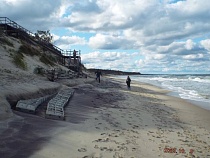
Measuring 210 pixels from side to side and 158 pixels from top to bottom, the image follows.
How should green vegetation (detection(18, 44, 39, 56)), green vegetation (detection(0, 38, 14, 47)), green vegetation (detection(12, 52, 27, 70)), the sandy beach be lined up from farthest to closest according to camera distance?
green vegetation (detection(18, 44, 39, 56)) → green vegetation (detection(0, 38, 14, 47)) → green vegetation (detection(12, 52, 27, 70)) → the sandy beach

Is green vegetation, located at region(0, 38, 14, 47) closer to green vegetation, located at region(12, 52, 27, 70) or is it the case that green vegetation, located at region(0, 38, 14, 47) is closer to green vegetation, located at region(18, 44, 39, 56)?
green vegetation, located at region(18, 44, 39, 56)

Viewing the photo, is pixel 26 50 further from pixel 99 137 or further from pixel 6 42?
pixel 99 137

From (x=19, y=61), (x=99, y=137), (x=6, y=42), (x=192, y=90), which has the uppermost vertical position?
(x=6, y=42)

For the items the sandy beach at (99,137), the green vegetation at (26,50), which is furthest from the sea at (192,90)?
the green vegetation at (26,50)

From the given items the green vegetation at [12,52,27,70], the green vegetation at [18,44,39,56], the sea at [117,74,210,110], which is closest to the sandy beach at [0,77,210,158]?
the sea at [117,74,210,110]

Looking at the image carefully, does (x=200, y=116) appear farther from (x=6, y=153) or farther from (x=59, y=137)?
(x=6, y=153)

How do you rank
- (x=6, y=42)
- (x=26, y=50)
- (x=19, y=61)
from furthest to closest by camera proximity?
1. (x=26, y=50)
2. (x=6, y=42)
3. (x=19, y=61)

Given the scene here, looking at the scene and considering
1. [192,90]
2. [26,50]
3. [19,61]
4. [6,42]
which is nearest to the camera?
[19,61]

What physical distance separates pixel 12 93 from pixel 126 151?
711cm

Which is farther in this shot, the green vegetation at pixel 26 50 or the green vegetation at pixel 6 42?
the green vegetation at pixel 26 50

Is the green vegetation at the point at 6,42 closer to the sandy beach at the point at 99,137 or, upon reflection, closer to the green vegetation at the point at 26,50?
the green vegetation at the point at 26,50

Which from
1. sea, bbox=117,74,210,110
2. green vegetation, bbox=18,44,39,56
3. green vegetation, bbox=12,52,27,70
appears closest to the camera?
sea, bbox=117,74,210,110

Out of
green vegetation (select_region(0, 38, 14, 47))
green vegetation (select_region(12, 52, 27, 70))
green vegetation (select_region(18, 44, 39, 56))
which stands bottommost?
green vegetation (select_region(12, 52, 27, 70))

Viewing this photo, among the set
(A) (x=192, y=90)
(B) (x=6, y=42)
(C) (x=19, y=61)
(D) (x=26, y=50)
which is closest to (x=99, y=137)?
(C) (x=19, y=61)
